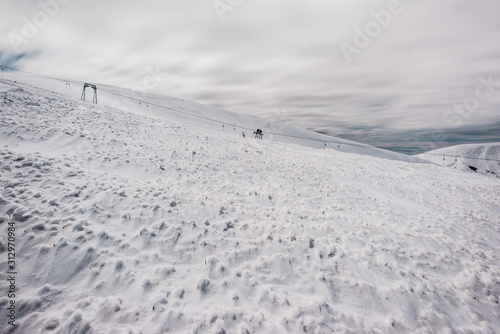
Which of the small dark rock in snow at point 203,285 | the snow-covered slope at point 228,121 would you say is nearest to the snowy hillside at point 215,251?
the small dark rock in snow at point 203,285

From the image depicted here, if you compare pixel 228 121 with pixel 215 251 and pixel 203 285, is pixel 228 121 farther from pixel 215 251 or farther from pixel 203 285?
pixel 203 285

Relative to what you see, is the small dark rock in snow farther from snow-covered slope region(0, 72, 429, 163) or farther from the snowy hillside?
snow-covered slope region(0, 72, 429, 163)

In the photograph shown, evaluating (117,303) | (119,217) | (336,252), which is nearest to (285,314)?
(336,252)

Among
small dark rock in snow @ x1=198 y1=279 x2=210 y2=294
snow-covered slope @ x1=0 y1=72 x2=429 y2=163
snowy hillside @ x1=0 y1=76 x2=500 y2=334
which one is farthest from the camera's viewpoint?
snow-covered slope @ x1=0 y1=72 x2=429 y2=163

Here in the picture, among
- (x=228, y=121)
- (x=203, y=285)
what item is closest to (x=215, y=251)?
(x=203, y=285)

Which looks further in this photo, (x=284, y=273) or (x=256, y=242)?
(x=256, y=242)

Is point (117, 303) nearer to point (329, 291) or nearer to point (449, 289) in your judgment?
point (329, 291)

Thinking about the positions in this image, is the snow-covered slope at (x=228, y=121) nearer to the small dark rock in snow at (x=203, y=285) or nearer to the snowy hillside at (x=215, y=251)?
the snowy hillside at (x=215, y=251)

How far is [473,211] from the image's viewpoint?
13.2 metres

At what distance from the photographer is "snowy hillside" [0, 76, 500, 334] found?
507cm

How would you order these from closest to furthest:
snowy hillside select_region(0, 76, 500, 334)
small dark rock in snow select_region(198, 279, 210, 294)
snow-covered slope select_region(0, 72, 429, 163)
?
snowy hillside select_region(0, 76, 500, 334)
small dark rock in snow select_region(198, 279, 210, 294)
snow-covered slope select_region(0, 72, 429, 163)

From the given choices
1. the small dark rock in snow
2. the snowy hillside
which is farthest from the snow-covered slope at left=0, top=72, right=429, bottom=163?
the small dark rock in snow

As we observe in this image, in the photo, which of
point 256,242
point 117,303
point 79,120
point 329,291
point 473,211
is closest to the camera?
point 117,303

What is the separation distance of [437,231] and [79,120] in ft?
75.5
